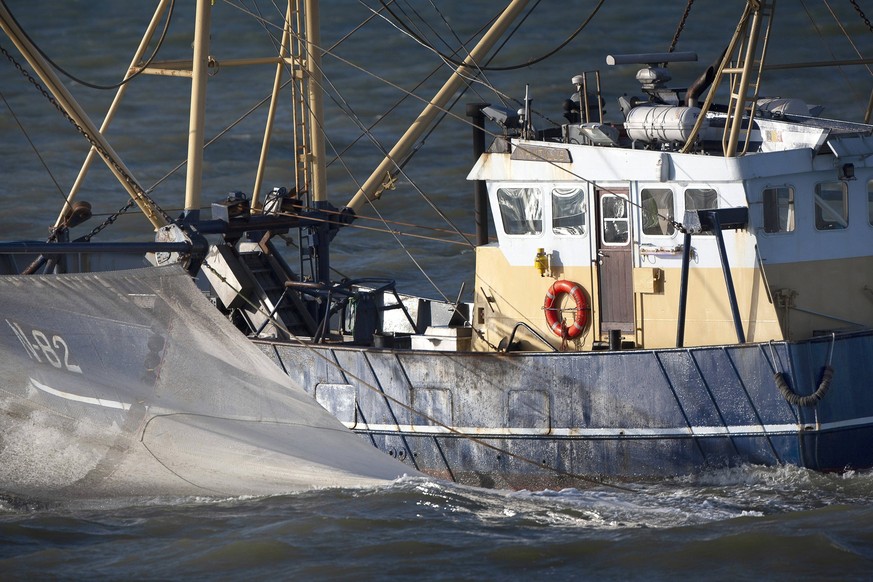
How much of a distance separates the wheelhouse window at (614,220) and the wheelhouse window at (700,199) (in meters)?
0.83

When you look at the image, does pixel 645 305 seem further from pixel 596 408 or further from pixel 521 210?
pixel 521 210

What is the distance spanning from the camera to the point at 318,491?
57.2ft

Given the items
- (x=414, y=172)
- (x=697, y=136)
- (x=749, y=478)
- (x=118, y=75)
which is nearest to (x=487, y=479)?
(x=749, y=478)

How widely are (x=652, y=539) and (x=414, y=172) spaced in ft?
67.9

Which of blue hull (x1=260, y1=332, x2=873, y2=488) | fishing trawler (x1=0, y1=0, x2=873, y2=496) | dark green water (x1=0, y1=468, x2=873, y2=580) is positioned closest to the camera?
dark green water (x1=0, y1=468, x2=873, y2=580)

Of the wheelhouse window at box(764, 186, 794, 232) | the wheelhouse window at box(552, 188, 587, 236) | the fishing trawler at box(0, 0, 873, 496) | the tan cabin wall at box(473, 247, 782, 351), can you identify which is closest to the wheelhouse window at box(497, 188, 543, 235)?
the fishing trawler at box(0, 0, 873, 496)

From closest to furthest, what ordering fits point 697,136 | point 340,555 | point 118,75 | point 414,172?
point 340,555 → point 697,136 → point 414,172 → point 118,75

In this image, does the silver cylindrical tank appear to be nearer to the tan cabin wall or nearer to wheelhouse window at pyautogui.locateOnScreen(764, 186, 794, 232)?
wheelhouse window at pyautogui.locateOnScreen(764, 186, 794, 232)

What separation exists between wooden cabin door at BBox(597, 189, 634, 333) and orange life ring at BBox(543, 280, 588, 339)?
9.4 inches

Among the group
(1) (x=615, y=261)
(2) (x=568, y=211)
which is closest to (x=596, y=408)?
(1) (x=615, y=261)

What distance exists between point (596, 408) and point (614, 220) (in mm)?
2453

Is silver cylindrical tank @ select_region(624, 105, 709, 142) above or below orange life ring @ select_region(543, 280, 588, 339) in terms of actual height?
above

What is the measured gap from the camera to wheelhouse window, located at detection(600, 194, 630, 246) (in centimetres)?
1708

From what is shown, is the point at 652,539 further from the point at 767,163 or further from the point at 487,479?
the point at 767,163
